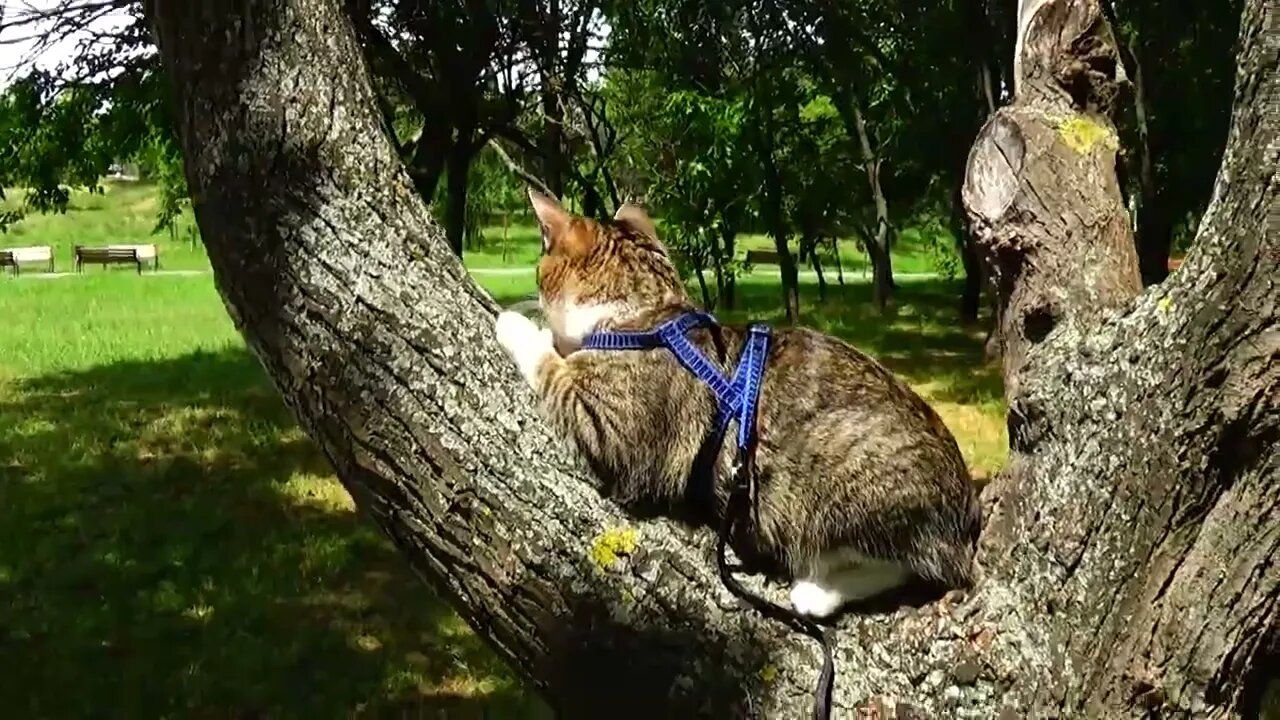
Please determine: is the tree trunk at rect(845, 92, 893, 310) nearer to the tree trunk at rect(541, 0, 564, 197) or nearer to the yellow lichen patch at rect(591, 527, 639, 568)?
the tree trunk at rect(541, 0, 564, 197)

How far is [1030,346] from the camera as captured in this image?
2.40 meters

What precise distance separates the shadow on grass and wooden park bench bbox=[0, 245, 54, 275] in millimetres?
16795

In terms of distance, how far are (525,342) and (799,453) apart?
641 mm

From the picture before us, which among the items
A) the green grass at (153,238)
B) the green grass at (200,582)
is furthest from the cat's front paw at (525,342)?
the green grass at (153,238)

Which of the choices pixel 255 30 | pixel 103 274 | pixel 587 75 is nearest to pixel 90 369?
pixel 587 75

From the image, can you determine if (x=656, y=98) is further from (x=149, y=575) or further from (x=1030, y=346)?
(x=1030, y=346)

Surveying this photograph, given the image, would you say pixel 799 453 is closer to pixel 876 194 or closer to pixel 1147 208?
pixel 1147 208

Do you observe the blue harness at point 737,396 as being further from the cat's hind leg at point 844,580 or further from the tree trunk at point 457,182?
the tree trunk at point 457,182

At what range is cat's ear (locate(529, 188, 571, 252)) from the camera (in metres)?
3.03

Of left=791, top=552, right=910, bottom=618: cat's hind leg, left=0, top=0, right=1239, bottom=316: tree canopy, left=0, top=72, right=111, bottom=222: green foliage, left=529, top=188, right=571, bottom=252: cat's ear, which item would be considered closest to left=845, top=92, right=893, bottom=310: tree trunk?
left=0, top=0, right=1239, bottom=316: tree canopy

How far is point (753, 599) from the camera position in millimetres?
2072

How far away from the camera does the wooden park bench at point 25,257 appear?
75.9 feet

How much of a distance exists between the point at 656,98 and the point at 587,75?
7686mm

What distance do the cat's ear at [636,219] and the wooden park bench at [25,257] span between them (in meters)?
22.8
